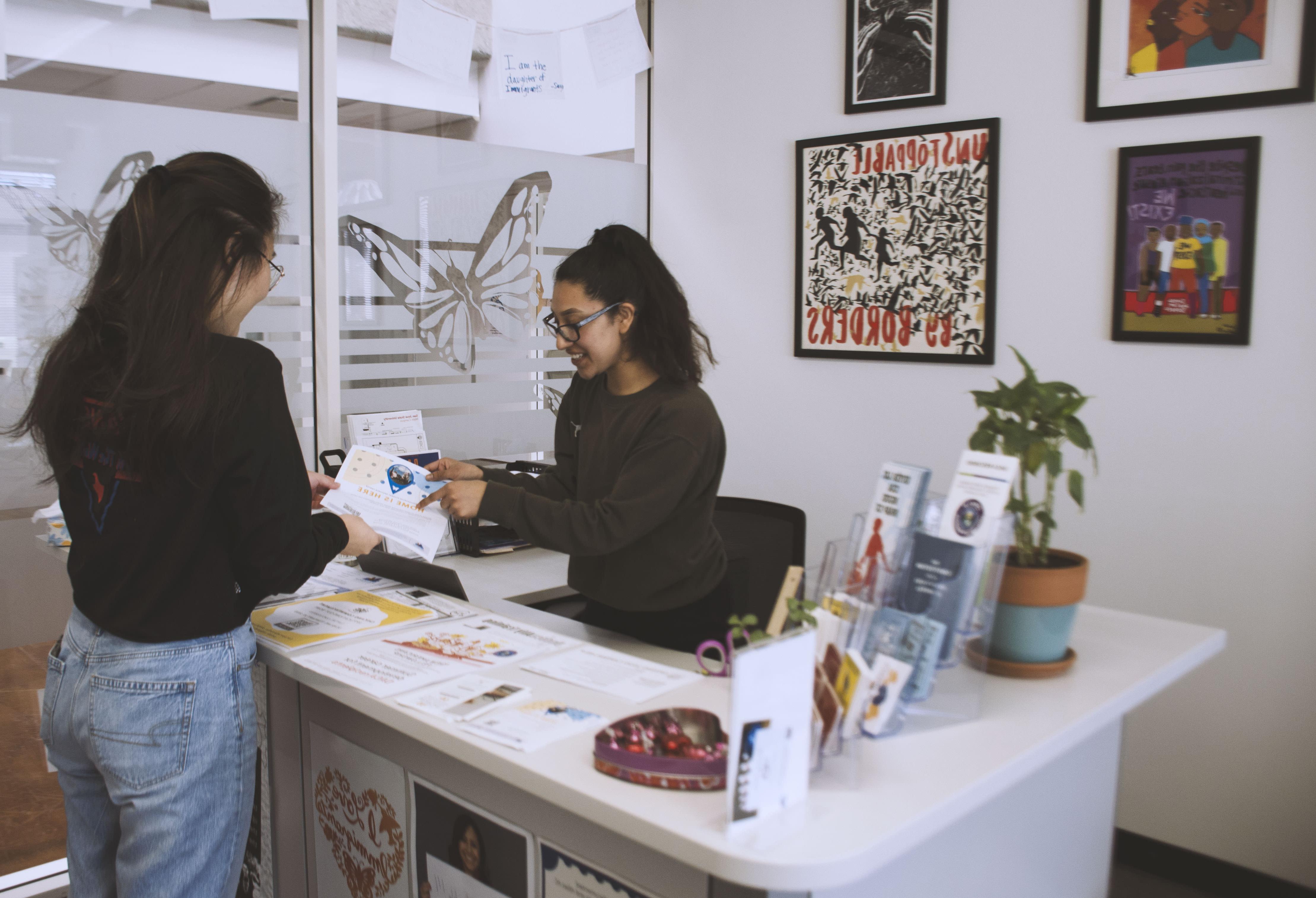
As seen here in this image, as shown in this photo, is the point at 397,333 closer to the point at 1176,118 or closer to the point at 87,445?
the point at 87,445

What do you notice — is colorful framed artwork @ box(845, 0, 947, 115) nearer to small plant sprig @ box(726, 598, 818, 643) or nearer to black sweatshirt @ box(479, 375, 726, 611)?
black sweatshirt @ box(479, 375, 726, 611)

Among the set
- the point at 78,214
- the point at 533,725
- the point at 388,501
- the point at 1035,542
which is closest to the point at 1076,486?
the point at 1035,542

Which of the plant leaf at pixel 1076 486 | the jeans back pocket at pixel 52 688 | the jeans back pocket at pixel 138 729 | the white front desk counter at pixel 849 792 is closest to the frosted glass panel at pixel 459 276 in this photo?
the white front desk counter at pixel 849 792

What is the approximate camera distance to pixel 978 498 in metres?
1.35

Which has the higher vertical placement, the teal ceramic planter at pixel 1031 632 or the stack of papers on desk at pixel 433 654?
the teal ceramic planter at pixel 1031 632

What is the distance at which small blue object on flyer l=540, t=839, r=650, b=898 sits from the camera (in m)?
1.34

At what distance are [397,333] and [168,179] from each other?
4.89 feet

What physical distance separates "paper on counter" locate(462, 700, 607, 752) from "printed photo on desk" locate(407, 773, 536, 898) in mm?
207

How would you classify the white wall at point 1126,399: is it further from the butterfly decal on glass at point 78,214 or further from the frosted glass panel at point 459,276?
the butterfly decal on glass at point 78,214

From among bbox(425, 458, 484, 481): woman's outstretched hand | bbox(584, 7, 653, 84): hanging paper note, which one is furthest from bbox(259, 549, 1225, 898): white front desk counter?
bbox(584, 7, 653, 84): hanging paper note

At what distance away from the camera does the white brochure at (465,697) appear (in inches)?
55.1

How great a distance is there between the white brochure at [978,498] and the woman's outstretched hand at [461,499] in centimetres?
A: 93

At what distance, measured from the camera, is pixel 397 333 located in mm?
2910

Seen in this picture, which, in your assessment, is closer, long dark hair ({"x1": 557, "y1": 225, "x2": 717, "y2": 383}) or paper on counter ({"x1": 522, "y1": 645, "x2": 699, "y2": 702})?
paper on counter ({"x1": 522, "y1": 645, "x2": 699, "y2": 702})
